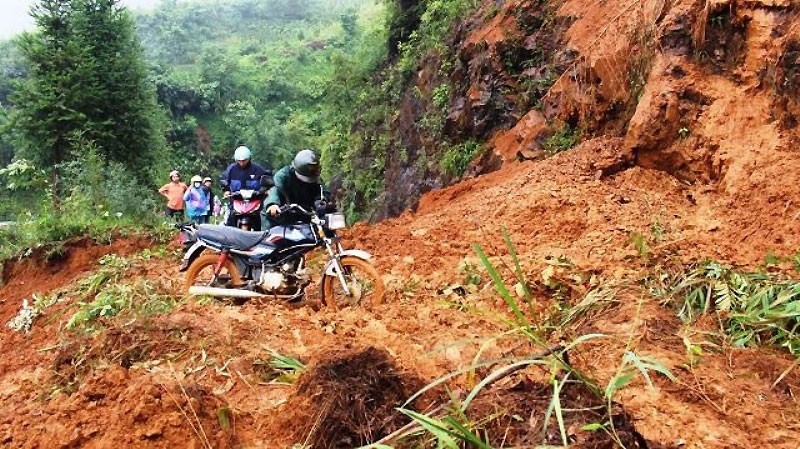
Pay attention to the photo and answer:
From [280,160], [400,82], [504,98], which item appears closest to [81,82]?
[400,82]

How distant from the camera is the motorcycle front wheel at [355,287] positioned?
18.4ft

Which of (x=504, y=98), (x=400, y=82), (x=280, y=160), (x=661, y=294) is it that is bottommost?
(x=280, y=160)

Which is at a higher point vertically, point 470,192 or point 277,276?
point 277,276

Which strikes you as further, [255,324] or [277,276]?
[277,276]

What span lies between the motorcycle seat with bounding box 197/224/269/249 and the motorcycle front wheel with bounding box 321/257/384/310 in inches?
32.0

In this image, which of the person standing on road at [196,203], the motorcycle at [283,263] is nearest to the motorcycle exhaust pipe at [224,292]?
the motorcycle at [283,263]

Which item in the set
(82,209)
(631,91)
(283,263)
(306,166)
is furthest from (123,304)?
(82,209)

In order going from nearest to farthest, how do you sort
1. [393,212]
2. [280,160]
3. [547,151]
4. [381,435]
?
[381,435] < [547,151] < [393,212] < [280,160]

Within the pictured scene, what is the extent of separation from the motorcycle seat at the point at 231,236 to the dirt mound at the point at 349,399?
307 centimetres

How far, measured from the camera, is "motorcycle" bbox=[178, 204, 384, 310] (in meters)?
5.71

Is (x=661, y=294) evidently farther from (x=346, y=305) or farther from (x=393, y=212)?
(x=393, y=212)

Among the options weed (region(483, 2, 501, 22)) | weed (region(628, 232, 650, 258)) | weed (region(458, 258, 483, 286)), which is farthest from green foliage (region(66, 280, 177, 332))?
weed (region(483, 2, 501, 22))

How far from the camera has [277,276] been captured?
5.94m

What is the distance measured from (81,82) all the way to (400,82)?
8.74 meters
